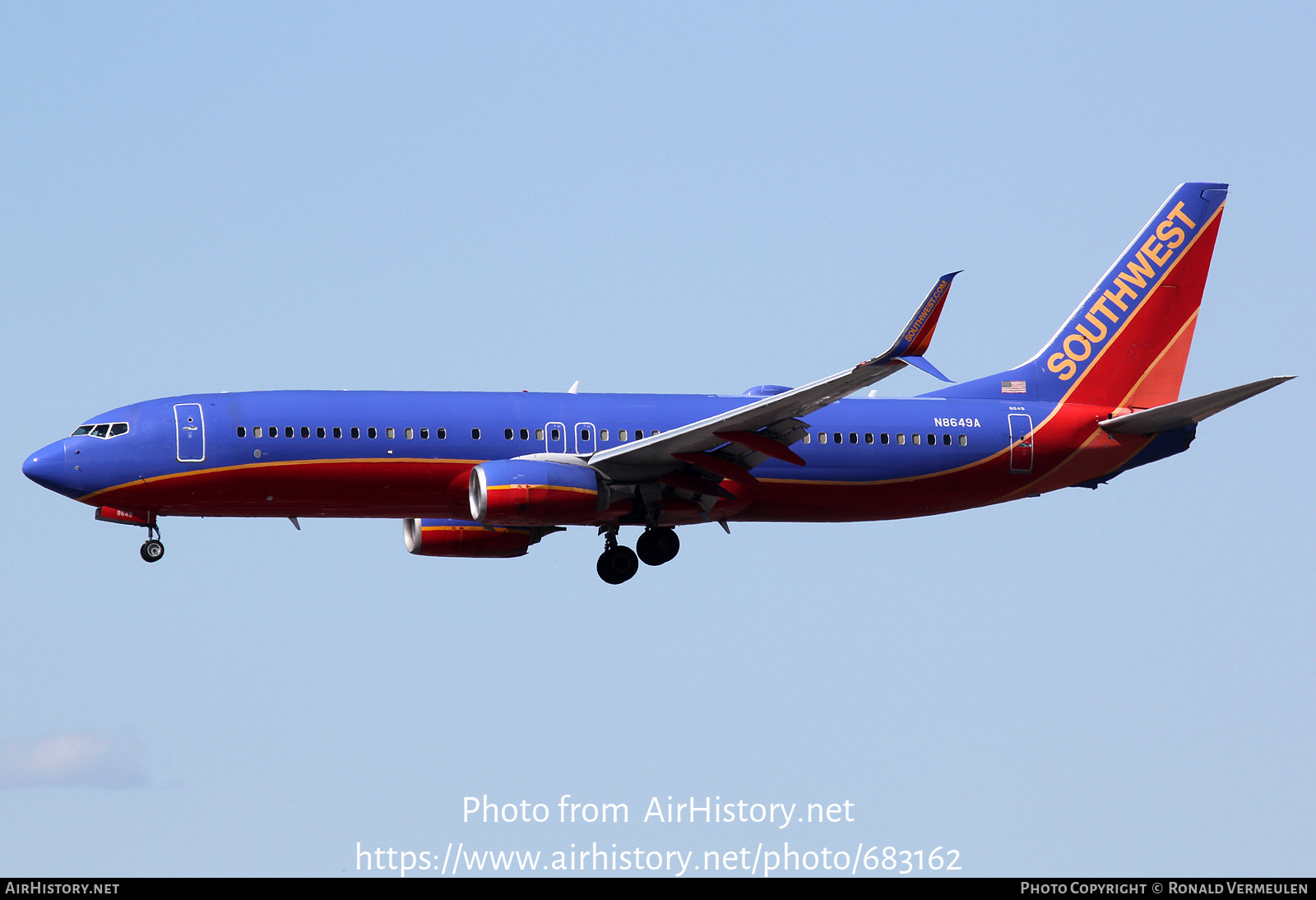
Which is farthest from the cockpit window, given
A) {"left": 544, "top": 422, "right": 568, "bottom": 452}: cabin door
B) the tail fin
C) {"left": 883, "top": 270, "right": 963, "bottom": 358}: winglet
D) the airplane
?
the tail fin

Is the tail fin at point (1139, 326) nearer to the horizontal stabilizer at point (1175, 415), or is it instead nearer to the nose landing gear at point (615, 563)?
the horizontal stabilizer at point (1175, 415)

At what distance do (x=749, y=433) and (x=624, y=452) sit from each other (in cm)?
301

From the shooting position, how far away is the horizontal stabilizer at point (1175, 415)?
44219 millimetres

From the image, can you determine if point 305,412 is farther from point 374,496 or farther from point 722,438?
point 722,438

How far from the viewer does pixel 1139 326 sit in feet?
165

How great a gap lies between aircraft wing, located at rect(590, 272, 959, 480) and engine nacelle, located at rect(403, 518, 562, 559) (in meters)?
6.49

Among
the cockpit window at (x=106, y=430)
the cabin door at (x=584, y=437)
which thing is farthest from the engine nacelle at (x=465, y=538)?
the cockpit window at (x=106, y=430)

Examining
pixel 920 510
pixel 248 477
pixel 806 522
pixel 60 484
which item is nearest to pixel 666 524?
pixel 806 522

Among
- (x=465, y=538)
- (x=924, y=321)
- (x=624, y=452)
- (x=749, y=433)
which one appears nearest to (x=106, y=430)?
(x=465, y=538)

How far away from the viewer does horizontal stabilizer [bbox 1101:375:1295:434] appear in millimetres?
44219

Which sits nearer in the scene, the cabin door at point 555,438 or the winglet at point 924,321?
the winglet at point 924,321

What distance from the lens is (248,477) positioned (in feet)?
137

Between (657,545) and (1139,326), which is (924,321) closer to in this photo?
(657,545)

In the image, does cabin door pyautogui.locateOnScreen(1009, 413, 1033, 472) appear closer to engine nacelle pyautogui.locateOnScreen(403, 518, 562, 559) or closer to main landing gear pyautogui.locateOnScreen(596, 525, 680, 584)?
main landing gear pyautogui.locateOnScreen(596, 525, 680, 584)
